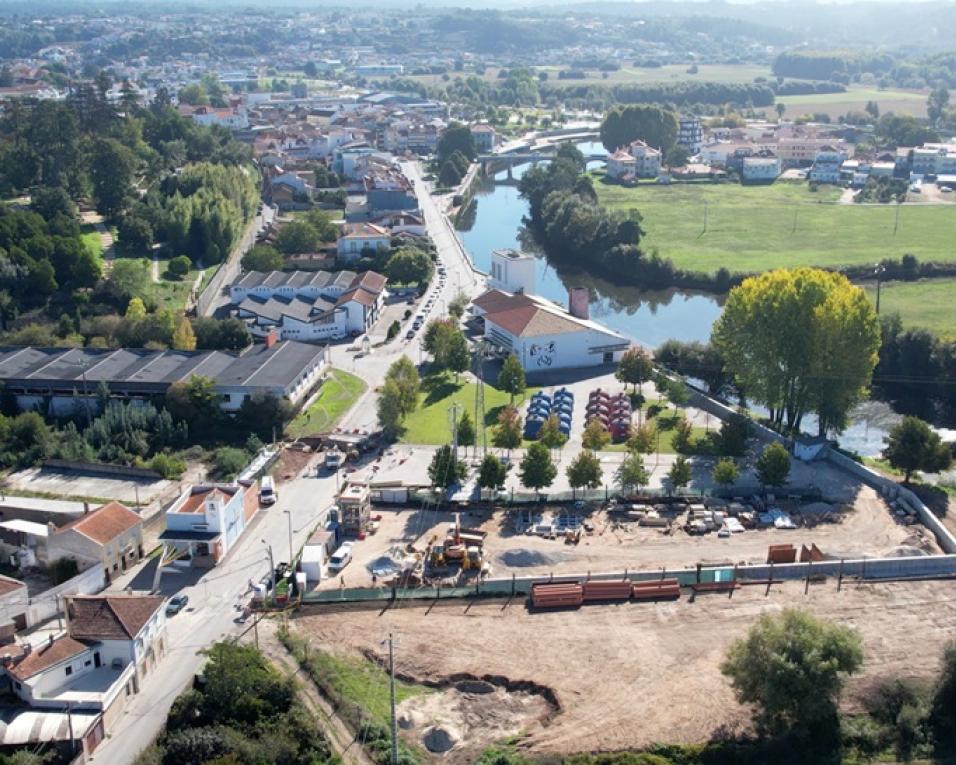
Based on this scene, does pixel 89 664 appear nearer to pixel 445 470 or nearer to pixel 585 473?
pixel 445 470

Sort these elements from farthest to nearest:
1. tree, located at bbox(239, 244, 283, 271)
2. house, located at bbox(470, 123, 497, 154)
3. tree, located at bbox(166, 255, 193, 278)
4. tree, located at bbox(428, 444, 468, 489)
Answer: house, located at bbox(470, 123, 497, 154) → tree, located at bbox(239, 244, 283, 271) → tree, located at bbox(166, 255, 193, 278) → tree, located at bbox(428, 444, 468, 489)

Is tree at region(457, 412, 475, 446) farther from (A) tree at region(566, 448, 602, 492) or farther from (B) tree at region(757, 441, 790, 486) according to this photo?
(B) tree at region(757, 441, 790, 486)

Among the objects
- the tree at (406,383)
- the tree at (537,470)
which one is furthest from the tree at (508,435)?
the tree at (406,383)

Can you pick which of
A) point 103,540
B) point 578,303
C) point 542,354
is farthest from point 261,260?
point 103,540

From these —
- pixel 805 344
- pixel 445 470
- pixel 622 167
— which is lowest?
pixel 445 470

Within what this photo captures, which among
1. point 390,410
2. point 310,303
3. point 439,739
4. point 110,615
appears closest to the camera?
point 439,739

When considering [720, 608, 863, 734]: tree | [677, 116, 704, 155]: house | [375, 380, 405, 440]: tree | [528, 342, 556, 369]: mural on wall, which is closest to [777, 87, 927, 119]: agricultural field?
[677, 116, 704, 155]: house

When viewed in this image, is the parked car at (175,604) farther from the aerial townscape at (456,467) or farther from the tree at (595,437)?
Answer: the tree at (595,437)
